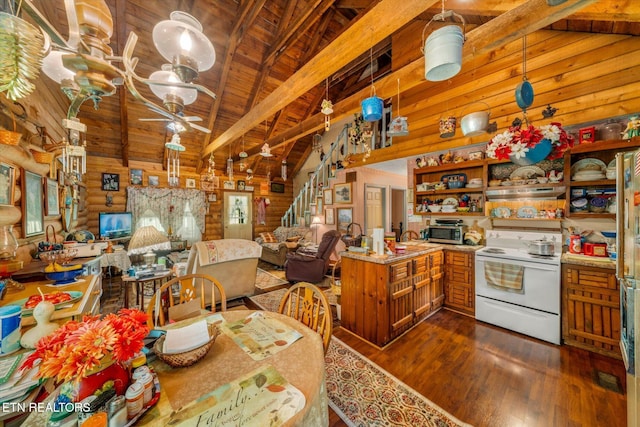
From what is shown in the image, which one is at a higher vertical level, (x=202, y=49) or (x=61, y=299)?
(x=202, y=49)

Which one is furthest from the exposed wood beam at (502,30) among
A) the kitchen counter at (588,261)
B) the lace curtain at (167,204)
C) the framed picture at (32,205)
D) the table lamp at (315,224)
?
the lace curtain at (167,204)

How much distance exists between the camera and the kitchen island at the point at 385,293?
2365 mm

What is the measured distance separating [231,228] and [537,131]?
7762 mm

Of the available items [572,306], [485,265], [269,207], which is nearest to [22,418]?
[485,265]

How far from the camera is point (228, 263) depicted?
3395 millimetres

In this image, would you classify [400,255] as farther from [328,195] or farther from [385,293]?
[328,195]

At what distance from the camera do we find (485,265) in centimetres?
284

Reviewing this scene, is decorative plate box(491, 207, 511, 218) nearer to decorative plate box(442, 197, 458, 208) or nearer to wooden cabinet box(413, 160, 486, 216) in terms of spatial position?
wooden cabinet box(413, 160, 486, 216)

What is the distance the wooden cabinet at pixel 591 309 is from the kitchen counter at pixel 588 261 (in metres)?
0.04

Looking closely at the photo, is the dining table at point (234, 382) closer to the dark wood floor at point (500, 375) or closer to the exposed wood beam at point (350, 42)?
the dark wood floor at point (500, 375)

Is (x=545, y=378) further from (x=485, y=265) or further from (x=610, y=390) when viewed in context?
(x=485, y=265)

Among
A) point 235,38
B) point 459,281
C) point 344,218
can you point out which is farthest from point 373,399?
point 235,38

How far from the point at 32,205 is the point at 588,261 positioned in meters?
5.68

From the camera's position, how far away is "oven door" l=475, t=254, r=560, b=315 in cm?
241
